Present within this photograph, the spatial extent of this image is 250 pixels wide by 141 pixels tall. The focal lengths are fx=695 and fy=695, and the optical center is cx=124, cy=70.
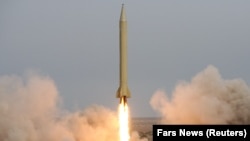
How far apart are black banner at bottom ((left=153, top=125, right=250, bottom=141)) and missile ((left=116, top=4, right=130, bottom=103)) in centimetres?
289

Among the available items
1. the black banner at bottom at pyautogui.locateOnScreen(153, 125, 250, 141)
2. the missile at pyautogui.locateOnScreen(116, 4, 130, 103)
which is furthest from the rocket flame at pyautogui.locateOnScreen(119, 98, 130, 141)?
the black banner at bottom at pyautogui.locateOnScreen(153, 125, 250, 141)

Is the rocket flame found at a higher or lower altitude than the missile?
lower

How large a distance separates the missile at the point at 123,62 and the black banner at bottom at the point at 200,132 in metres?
2.89

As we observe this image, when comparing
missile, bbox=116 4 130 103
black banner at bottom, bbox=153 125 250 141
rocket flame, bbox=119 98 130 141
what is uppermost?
missile, bbox=116 4 130 103

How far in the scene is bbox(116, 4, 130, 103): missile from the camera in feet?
Answer: 86.8

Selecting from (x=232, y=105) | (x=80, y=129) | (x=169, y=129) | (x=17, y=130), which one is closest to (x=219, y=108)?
(x=232, y=105)

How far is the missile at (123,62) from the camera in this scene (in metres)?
26.5

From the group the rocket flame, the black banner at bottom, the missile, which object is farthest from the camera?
the rocket flame

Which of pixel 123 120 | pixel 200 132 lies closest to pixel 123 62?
pixel 123 120

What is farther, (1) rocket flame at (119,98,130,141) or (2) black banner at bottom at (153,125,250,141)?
(1) rocket flame at (119,98,130,141)

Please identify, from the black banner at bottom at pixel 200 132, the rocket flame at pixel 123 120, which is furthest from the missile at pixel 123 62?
the black banner at bottom at pixel 200 132

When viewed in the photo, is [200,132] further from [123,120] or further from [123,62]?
[123,62]

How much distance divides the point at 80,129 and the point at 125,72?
828 centimetres

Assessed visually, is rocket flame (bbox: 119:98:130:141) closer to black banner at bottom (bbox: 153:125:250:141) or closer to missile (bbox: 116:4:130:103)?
missile (bbox: 116:4:130:103)
